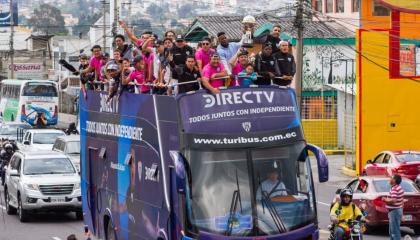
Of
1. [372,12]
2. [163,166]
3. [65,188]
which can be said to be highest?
[372,12]

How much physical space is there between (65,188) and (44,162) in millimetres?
1659

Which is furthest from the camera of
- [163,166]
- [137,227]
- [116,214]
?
[116,214]

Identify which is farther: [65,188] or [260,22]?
[260,22]

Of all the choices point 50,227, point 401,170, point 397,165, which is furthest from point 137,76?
point 397,165

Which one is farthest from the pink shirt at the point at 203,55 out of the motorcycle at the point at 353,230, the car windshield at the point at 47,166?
the car windshield at the point at 47,166

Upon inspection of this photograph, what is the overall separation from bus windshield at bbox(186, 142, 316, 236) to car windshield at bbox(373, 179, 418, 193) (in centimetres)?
962

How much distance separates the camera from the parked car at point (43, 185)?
2812 centimetres

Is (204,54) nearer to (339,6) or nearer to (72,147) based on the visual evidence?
(72,147)

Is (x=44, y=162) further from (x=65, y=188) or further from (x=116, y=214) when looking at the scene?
(x=116, y=214)

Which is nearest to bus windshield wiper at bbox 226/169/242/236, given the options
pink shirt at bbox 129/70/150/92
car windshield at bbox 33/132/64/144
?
pink shirt at bbox 129/70/150/92

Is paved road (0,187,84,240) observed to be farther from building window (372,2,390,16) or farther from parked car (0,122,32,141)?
parked car (0,122,32,141)

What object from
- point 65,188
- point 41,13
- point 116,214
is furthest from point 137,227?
point 41,13

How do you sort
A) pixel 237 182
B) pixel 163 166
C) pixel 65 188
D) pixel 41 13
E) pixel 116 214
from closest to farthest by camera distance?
pixel 237 182, pixel 163 166, pixel 116 214, pixel 65 188, pixel 41 13

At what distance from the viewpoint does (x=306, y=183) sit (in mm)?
15500
